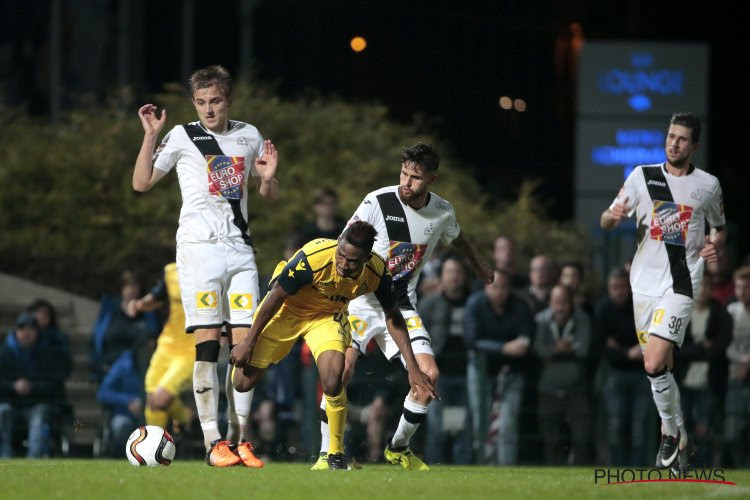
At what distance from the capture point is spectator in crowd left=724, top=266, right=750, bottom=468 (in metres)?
15.1

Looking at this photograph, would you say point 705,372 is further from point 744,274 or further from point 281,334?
point 281,334

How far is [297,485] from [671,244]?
12.6 feet

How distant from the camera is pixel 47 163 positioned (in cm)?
2042

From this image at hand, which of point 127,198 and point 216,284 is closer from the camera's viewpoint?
point 216,284

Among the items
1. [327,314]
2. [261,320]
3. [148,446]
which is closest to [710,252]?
[327,314]

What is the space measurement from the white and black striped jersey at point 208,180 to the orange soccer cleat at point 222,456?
4.73 feet

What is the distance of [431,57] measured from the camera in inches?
1204

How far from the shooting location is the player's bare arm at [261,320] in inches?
402

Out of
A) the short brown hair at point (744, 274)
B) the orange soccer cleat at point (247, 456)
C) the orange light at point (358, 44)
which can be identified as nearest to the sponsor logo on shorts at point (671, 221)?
the orange soccer cleat at point (247, 456)

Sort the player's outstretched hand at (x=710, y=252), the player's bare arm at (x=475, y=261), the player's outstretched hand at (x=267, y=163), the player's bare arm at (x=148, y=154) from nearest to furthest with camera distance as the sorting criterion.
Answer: the player's bare arm at (x=148, y=154) < the player's outstretched hand at (x=267, y=163) < the player's outstretched hand at (x=710, y=252) < the player's bare arm at (x=475, y=261)

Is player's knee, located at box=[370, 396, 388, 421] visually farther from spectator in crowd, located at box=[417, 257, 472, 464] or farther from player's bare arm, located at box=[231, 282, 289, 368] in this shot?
player's bare arm, located at box=[231, 282, 289, 368]

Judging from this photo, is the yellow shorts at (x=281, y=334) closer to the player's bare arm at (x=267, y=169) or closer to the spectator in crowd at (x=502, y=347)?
the player's bare arm at (x=267, y=169)

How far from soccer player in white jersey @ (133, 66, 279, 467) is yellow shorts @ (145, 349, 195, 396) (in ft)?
10.3

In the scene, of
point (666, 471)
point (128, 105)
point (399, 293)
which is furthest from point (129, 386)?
point (128, 105)
